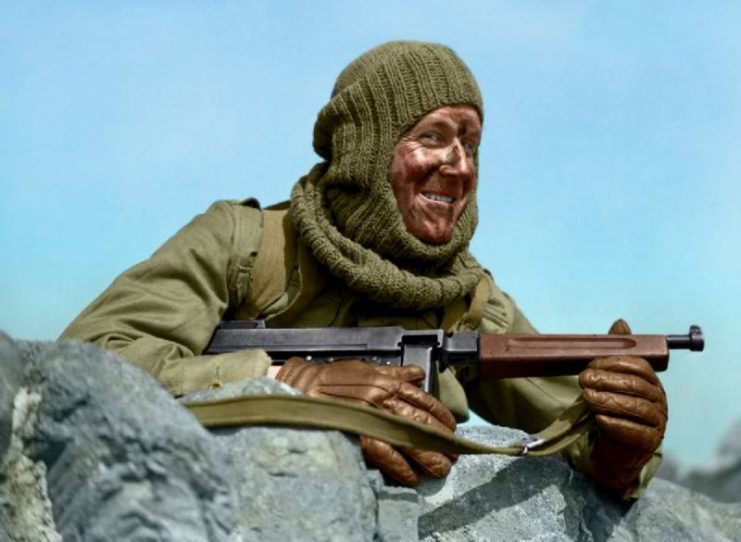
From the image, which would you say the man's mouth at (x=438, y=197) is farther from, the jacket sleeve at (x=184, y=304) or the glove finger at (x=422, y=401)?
the glove finger at (x=422, y=401)

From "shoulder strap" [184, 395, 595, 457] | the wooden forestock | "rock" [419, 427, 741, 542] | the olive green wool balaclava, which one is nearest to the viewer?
"shoulder strap" [184, 395, 595, 457]

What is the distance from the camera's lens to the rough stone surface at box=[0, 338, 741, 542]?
2678mm

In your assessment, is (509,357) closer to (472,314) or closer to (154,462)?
(472,314)

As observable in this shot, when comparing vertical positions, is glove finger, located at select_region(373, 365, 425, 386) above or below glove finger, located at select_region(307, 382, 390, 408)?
above

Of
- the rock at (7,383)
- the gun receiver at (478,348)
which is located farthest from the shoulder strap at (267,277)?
the rock at (7,383)

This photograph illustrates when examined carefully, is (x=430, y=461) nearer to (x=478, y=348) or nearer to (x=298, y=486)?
(x=478, y=348)

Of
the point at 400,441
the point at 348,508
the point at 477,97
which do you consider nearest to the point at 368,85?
the point at 477,97

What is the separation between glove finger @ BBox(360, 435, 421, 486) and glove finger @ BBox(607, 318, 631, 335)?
83 centimetres

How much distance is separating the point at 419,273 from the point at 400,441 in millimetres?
1071

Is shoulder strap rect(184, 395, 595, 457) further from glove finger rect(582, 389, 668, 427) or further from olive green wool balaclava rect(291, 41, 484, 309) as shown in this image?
olive green wool balaclava rect(291, 41, 484, 309)

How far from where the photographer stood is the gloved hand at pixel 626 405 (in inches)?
146

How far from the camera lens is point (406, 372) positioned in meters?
3.67

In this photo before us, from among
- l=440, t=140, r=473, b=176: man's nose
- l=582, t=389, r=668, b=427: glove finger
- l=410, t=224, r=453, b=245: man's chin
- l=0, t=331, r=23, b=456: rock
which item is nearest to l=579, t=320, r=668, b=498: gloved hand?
l=582, t=389, r=668, b=427: glove finger

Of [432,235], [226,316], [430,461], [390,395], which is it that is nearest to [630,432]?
[430,461]
